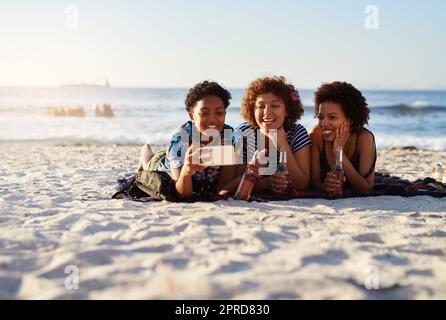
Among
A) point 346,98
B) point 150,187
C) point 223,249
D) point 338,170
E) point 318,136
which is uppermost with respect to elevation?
point 346,98

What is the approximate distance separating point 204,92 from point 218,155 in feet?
2.75

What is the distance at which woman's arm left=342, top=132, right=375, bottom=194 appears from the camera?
14.7 ft

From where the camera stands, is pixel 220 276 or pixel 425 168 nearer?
pixel 220 276

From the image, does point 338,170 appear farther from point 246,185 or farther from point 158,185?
point 158,185

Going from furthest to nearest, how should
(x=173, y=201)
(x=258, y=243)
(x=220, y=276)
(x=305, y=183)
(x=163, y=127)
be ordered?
1. (x=163, y=127)
2. (x=305, y=183)
3. (x=173, y=201)
4. (x=258, y=243)
5. (x=220, y=276)

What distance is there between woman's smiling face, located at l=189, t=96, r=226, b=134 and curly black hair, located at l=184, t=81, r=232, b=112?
57mm

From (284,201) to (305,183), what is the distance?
0.43m

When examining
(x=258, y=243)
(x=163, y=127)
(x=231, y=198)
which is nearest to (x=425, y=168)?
(x=231, y=198)

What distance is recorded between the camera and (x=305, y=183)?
4602 millimetres

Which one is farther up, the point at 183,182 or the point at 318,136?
the point at 318,136

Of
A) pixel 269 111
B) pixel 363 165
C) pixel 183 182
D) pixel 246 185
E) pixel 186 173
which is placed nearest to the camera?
pixel 186 173

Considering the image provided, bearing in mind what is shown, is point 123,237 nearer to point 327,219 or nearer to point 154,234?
point 154,234

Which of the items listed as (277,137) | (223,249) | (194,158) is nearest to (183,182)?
(194,158)

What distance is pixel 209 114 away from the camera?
4.22 meters
